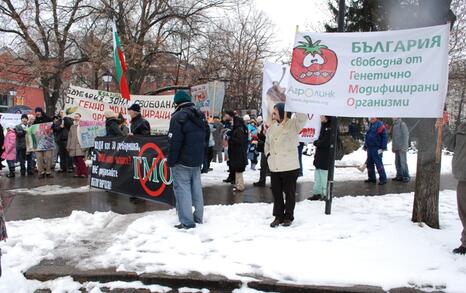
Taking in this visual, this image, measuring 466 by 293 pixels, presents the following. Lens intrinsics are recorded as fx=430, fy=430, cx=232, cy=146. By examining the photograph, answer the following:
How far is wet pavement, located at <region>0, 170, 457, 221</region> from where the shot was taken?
7539 millimetres

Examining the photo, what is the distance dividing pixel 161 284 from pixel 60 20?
23678 mm

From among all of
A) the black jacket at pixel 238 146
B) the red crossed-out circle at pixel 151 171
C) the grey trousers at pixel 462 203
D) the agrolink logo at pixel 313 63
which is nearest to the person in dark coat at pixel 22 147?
the red crossed-out circle at pixel 151 171

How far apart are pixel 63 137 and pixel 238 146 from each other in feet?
18.2

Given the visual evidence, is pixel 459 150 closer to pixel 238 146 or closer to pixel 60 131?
pixel 238 146

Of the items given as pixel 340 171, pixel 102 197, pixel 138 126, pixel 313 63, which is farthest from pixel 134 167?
pixel 340 171

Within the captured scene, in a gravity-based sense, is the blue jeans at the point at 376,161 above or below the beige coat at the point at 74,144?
below

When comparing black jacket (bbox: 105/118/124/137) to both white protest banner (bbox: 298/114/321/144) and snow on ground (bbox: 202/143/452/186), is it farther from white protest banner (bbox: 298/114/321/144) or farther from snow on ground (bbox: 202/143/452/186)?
white protest banner (bbox: 298/114/321/144)

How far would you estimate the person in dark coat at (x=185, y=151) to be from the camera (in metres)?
5.85

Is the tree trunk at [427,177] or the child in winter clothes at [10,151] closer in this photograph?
the tree trunk at [427,177]

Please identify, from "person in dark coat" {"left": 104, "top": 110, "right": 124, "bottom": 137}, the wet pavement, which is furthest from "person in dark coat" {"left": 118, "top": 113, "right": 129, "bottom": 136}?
the wet pavement

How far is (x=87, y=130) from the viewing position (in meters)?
11.0

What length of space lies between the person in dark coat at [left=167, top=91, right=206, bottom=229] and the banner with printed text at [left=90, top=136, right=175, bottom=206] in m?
1.05

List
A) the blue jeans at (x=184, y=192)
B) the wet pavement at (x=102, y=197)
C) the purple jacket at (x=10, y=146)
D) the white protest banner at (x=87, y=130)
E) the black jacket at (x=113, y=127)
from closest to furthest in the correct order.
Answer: the blue jeans at (x=184, y=192) → the wet pavement at (x=102, y=197) → the black jacket at (x=113, y=127) → the white protest banner at (x=87, y=130) → the purple jacket at (x=10, y=146)

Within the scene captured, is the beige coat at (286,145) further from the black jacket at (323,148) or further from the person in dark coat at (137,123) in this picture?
the person in dark coat at (137,123)
